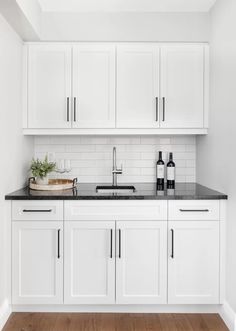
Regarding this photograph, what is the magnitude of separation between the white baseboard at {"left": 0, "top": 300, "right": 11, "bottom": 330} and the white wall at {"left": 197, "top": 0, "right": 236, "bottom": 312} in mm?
1684

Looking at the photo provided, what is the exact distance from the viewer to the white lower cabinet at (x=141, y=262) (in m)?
2.91

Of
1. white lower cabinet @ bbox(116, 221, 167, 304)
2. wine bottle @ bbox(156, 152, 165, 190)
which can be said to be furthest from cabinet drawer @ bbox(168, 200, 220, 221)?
wine bottle @ bbox(156, 152, 165, 190)

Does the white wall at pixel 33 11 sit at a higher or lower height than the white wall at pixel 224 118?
higher

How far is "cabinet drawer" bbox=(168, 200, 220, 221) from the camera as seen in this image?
9.52 ft

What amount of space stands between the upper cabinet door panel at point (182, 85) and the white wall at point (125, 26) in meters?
0.13

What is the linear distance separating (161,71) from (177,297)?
6.25 ft

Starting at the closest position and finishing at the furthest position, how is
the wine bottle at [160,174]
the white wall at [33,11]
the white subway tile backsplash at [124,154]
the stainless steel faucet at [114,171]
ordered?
1. the white wall at [33,11]
2. the wine bottle at [160,174]
3. the stainless steel faucet at [114,171]
4. the white subway tile backsplash at [124,154]

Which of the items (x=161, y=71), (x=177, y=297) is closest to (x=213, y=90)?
(x=161, y=71)

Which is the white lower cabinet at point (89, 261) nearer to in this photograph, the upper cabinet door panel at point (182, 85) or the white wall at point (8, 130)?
the white wall at point (8, 130)

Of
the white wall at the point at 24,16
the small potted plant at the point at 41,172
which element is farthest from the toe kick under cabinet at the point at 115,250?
the white wall at the point at 24,16

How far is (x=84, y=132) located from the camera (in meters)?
3.33

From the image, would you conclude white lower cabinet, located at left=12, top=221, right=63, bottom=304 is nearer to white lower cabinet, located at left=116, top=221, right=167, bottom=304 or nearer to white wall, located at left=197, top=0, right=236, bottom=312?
white lower cabinet, located at left=116, top=221, right=167, bottom=304

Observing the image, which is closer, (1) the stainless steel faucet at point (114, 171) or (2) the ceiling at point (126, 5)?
(2) the ceiling at point (126, 5)

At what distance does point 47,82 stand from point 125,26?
33.4 inches
